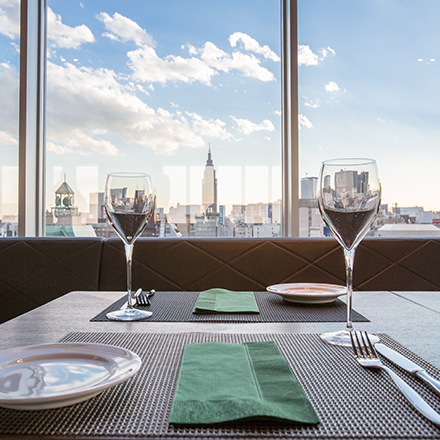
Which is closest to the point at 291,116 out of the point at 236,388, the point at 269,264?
the point at 269,264

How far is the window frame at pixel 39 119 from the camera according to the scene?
237 centimetres

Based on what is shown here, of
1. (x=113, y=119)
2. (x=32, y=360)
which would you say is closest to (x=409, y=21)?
(x=113, y=119)

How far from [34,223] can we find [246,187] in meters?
1.31

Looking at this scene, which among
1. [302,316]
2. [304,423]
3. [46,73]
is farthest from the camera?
[46,73]

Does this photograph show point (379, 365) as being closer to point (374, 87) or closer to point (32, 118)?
point (374, 87)

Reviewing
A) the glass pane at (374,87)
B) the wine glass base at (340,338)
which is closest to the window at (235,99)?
the glass pane at (374,87)

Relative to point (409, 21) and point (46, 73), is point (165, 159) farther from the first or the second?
point (409, 21)

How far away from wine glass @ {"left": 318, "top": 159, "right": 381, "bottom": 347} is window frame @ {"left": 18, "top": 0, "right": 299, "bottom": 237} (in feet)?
5.79

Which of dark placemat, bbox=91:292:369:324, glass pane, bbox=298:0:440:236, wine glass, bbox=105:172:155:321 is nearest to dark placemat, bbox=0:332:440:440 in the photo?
dark placemat, bbox=91:292:369:324

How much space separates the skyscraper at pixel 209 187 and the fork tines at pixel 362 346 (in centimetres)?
188

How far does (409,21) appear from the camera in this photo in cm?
242

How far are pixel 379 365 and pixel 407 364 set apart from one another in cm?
4

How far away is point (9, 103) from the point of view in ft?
8.21

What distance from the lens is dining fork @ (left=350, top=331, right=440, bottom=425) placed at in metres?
0.35
